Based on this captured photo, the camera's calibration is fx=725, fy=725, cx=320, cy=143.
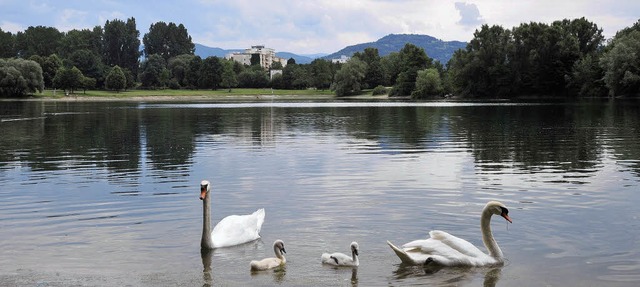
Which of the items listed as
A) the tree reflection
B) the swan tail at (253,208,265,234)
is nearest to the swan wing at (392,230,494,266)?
the swan tail at (253,208,265,234)

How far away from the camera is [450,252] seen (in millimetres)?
13211

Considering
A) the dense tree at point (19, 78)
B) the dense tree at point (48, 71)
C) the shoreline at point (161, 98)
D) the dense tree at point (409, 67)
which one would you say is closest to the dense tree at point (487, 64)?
the shoreline at point (161, 98)

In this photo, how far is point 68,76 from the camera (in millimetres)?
173750

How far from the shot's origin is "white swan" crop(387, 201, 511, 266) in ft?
43.2

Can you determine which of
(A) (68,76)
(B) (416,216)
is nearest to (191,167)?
(B) (416,216)

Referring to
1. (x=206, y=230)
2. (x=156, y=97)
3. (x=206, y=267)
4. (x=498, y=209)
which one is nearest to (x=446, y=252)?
(x=498, y=209)

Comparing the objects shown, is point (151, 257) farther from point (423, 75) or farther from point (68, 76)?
point (68, 76)

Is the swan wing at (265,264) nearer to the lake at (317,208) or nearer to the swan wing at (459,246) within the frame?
the lake at (317,208)

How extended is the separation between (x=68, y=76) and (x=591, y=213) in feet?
559

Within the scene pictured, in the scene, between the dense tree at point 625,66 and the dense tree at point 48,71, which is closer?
the dense tree at point 625,66

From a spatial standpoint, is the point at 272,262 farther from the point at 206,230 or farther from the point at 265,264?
the point at 206,230

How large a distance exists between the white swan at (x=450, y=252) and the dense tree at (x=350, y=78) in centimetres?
16501

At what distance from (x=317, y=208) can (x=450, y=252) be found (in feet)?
20.4

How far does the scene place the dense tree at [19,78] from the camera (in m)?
140
